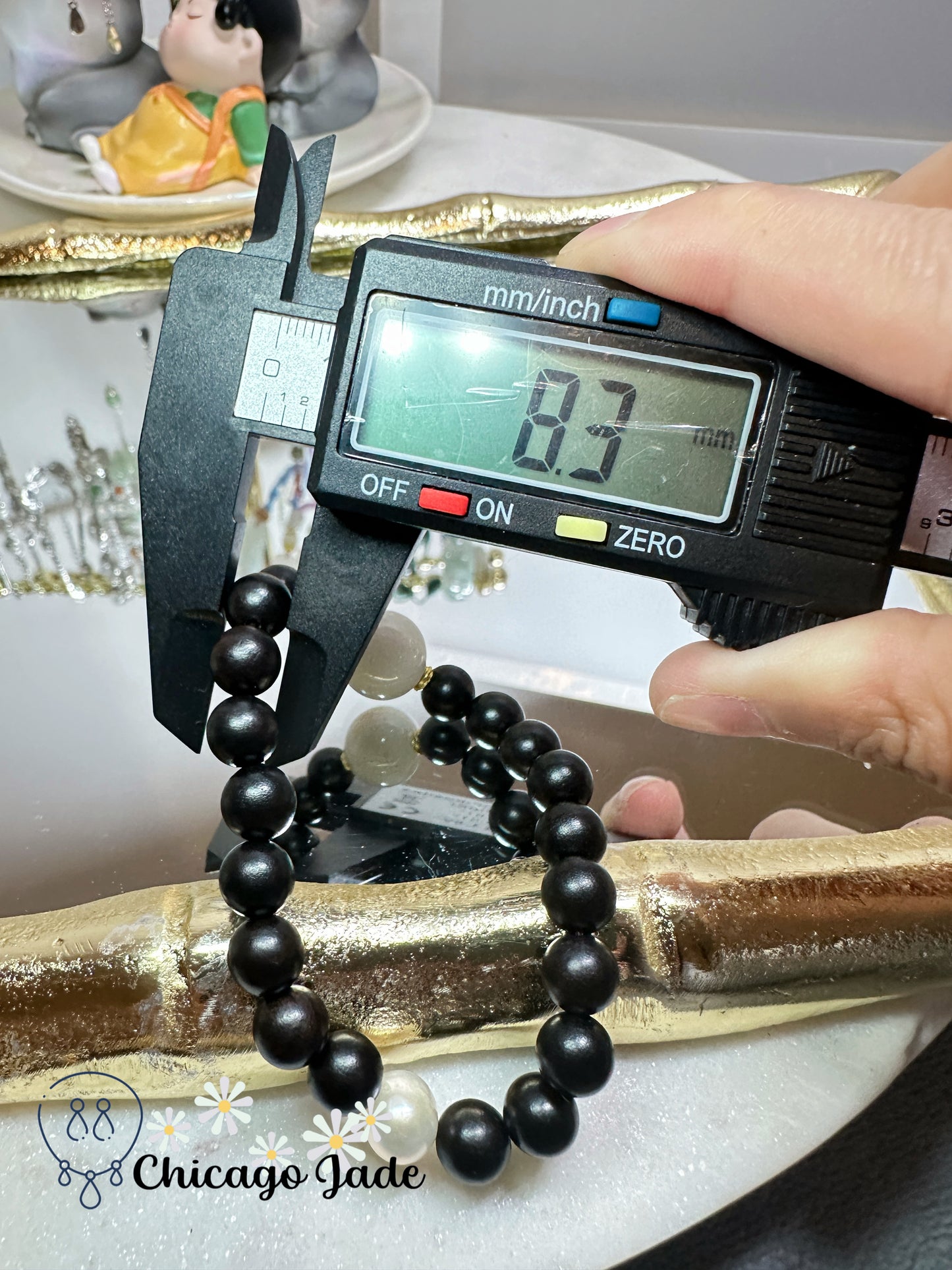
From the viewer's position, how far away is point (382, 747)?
1.84 ft

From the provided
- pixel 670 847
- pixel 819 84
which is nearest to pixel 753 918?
pixel 670 847

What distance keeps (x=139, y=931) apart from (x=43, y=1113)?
0.09 metres

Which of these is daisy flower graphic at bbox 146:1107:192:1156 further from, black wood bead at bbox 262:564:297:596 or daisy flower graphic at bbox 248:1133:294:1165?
black wood bead at bbox 262:564:297:596

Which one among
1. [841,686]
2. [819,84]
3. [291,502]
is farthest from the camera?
[819,84]

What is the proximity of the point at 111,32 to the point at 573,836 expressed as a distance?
2.33 feet

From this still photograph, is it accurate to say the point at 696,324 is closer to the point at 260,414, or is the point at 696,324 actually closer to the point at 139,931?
the point at 260,414

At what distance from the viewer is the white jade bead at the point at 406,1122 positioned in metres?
0.38

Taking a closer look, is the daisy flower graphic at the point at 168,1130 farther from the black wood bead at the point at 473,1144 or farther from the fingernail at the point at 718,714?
the fingernail at the point at 718,714

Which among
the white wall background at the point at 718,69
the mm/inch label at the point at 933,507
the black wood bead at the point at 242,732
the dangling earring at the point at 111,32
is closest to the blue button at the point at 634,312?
the mm/inch label at the point at 933,507

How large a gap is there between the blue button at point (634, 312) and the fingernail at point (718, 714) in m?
0.16

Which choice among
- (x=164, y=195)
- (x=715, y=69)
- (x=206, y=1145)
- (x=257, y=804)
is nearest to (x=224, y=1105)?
(x=206, y=1145)

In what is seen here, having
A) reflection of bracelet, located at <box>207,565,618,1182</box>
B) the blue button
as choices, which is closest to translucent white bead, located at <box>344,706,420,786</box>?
reflection of bracelet, located at <box>207,565,618,1182</box>

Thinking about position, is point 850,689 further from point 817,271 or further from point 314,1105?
point 314,1105

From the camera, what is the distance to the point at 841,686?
14.1 inches
